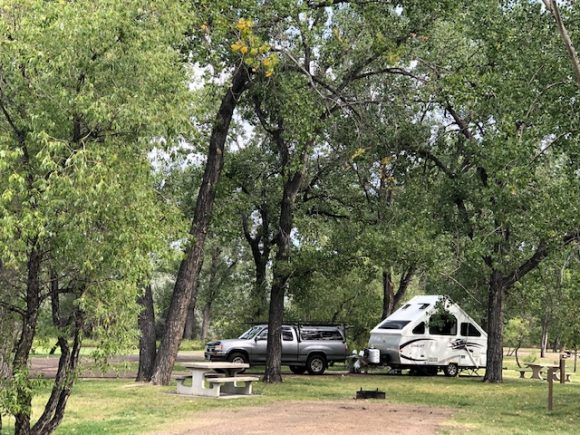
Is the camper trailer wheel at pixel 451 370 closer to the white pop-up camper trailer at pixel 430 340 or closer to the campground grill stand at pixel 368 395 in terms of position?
the white pop-up camper trailer at pixel 430 340

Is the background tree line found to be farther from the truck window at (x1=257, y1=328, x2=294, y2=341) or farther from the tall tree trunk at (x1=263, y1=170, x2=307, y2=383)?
the truck window at (x1=257, y1=328, x2=294, y2=341)

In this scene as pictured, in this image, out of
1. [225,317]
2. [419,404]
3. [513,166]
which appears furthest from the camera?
[225,317]

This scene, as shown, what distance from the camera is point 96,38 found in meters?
7.94

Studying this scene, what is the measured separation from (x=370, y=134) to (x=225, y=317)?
16.2 meters

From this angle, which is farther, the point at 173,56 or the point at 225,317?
the point at 225,317

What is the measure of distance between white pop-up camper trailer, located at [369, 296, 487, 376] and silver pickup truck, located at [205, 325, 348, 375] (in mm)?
1819

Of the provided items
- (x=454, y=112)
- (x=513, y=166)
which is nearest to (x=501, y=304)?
(x=454, y=112)

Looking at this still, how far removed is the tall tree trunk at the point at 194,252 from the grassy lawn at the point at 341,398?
0.79 m

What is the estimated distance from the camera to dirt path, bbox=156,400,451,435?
37.4 feet

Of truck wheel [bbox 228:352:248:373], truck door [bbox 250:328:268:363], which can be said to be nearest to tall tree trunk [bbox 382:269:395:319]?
truck door [bbox 250:328:268:363]

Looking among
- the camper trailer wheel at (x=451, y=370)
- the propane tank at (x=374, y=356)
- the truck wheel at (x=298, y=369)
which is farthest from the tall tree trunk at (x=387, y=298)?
the truck wheel at (x=298, y=369)

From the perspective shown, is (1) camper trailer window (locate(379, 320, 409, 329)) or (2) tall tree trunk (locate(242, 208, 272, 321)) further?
(2) tall tree trunk (locate(242, 208, 272, 321))

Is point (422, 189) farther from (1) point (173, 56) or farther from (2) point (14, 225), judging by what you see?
(2) point (14, 225)

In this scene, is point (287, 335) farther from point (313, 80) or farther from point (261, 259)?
point (313, 80)
